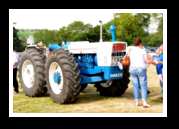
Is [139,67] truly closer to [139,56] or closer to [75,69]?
[139,56]

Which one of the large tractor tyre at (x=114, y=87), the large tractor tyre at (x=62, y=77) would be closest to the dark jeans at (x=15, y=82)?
the large tractor tyre at (x=62, y=77)

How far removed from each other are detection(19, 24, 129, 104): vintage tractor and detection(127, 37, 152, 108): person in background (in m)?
0.34

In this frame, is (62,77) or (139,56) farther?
(62,77)

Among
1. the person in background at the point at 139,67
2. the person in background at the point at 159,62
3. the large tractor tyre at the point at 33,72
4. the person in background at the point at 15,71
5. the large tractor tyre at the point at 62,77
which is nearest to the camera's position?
the large tractor tyre at the point at 62,77

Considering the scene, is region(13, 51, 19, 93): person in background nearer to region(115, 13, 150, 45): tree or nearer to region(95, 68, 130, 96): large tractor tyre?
region(95, 68, 130, 96): large tractor tyre

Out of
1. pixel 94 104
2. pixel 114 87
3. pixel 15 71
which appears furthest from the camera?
pixel 15 71

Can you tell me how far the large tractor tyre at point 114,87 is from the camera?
45.6 feet

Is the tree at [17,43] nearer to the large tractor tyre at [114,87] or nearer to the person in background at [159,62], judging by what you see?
the large tractor tyre at [114,87]

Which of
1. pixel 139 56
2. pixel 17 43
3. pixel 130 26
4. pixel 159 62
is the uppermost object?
pixel 130 26

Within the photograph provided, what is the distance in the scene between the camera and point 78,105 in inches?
524

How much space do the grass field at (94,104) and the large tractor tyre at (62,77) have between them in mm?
196

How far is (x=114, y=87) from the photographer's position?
14.0 meters

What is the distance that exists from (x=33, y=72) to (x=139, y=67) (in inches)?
91.2

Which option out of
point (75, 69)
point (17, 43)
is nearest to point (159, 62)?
point (75, 69)
